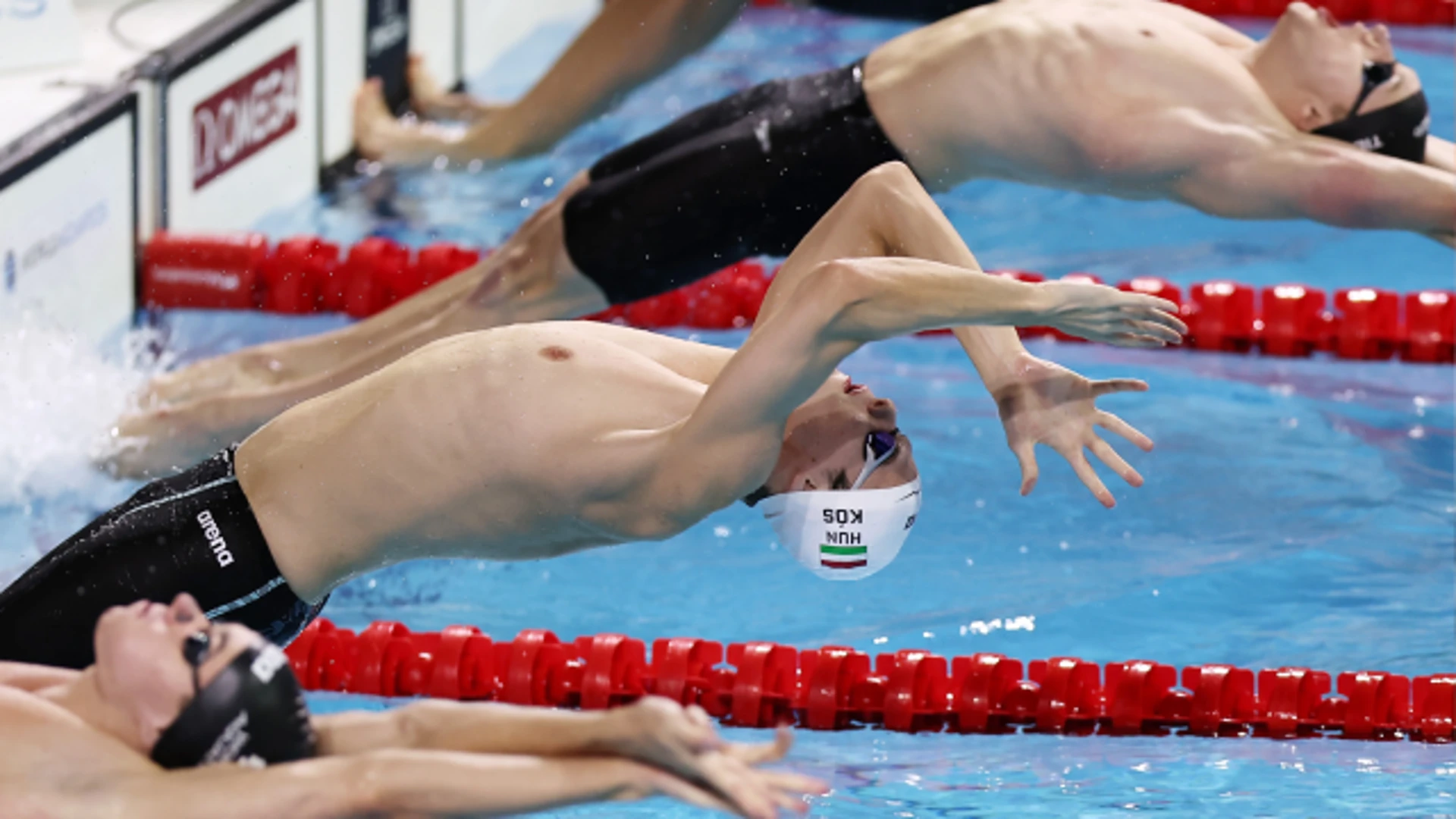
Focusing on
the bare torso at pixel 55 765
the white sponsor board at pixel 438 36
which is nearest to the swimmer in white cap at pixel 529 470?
the bare torso at pixel 55 765

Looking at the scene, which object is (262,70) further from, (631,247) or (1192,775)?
(1192,775)

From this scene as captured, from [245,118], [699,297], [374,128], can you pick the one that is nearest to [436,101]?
[245,118]

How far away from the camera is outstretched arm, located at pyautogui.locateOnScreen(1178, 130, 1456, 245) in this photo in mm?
3514

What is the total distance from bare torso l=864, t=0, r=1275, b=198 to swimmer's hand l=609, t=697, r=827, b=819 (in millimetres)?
1956

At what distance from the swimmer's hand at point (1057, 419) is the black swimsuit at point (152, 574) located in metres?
1.03

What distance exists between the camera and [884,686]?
3.32 meters

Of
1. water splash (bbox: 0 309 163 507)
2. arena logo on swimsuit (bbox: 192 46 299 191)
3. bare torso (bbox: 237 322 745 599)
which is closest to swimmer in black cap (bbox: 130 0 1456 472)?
water splash (bbox: 0 309 163 507)

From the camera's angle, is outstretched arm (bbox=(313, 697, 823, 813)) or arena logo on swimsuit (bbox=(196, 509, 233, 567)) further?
arena logo on swimsuit (bbox=(196, 509, 233, 567))

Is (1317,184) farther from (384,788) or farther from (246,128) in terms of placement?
(246,128)

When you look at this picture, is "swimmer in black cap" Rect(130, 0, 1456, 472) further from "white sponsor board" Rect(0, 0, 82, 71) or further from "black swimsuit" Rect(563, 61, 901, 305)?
"white sponsor board" Rect(0, 0, 82, 71)

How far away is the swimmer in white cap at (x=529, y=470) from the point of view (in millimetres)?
2486

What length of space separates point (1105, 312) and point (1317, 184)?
134 cm

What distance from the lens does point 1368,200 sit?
3.55 m

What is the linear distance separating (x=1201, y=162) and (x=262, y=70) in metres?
2.78
